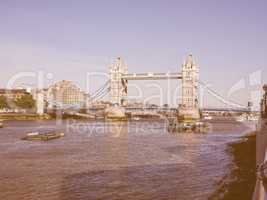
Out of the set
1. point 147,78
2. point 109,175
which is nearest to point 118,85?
point 147,78

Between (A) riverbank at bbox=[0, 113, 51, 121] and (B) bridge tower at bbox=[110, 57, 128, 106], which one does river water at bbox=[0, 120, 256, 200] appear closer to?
(A) riverbank at bbox=[0, 113, 51, 121]

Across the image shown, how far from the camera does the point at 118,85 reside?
102 m

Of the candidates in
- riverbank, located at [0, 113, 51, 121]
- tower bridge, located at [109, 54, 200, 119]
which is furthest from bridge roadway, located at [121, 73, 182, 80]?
riverbank, located at [0, 113, 51, 121]

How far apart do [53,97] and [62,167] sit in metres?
120

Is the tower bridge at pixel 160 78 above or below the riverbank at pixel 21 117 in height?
above

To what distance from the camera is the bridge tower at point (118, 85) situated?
99688mm

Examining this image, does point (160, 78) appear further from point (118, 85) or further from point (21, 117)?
point (21, 117)

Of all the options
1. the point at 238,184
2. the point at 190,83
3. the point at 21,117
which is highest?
the point at 190,83

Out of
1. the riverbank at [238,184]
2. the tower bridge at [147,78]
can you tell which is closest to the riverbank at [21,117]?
the tower bridge at [147,78]

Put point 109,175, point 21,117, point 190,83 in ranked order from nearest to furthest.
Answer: point 109,175, point 21,117, point 190,83

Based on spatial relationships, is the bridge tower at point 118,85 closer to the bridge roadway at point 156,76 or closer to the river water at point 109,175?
the bridge roadway at point 156,76

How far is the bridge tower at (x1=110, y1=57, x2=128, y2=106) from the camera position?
99.7 m

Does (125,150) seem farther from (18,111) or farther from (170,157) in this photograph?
(18,111)

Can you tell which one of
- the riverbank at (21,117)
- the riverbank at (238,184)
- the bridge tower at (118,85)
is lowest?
the riverbank at (238,184)
